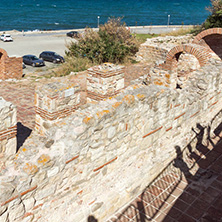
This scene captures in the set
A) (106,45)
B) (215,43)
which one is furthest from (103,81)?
(106,45)

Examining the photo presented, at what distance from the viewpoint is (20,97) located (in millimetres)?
11594

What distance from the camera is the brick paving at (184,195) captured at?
5840 millimetres

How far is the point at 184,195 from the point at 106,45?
1309 centimetres

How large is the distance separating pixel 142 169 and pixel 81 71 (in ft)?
34.5

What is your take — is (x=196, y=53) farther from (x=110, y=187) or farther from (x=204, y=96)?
(x=110, y=187)

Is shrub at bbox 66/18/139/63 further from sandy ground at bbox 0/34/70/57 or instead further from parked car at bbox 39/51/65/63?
sandy ground at bbox 0/34/70/57

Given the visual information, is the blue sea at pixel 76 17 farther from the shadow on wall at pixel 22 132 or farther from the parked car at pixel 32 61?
the shadow on wall at pixel 22 132

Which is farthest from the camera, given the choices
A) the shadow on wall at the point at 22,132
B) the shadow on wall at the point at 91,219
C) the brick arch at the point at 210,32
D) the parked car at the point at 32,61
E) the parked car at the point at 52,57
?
the parked car at the point at 52,57

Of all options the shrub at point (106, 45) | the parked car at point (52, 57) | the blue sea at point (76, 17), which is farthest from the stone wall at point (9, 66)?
the blue sea at point (76, 17)

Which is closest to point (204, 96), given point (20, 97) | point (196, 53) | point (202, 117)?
point (202, 117)

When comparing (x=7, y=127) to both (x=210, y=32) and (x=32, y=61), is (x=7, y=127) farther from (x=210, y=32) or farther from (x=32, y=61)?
(x=32, y=61)

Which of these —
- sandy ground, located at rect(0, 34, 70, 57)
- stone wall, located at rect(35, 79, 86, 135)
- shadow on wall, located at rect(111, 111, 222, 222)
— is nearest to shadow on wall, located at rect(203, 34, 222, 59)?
shadow on wall, located at rect(111, 111, 222, 222)

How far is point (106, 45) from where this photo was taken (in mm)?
17906

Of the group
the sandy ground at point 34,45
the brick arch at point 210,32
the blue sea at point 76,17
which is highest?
the brick arch at point 210,32
